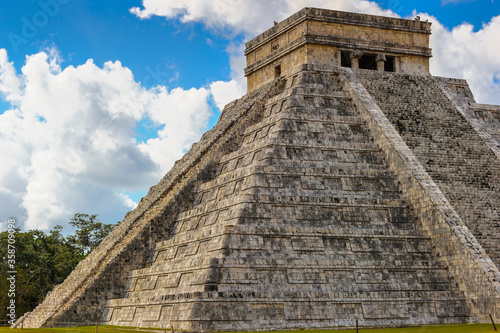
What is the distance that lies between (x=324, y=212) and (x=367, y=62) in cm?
1152

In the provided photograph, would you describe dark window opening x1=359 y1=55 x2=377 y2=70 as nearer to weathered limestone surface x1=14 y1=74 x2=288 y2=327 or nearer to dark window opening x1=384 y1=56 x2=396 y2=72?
dark window opening x1=384 y1=56 x2=396 y2=72

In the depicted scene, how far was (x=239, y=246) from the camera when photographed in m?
18.5

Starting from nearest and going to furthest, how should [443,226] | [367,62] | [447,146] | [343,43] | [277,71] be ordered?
[443,226]
[447,146]
[343,43]
[277,71]
[367,62]

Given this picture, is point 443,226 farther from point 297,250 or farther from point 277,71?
point 277,71

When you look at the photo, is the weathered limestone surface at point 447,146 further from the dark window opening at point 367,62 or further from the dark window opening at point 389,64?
the dark window opening at point 367,62

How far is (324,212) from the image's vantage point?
20328 mm

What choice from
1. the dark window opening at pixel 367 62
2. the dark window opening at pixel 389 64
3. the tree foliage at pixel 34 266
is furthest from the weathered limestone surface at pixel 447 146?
the tree foliage at pixel 34 266

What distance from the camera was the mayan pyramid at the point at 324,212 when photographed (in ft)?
60.0

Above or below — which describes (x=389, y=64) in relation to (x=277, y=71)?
above

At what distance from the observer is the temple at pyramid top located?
27.3m

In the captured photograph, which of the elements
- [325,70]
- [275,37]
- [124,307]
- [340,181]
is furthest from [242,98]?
[124,307]

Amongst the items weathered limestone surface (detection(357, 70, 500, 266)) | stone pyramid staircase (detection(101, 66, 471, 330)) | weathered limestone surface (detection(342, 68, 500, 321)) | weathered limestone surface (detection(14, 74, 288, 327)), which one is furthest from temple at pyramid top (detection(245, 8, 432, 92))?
stone pyramid staircase (detection(101, 66, 471, 330))

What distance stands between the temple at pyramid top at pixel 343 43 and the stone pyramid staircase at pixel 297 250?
15.0ft

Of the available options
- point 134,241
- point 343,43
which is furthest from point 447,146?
point 134,241
